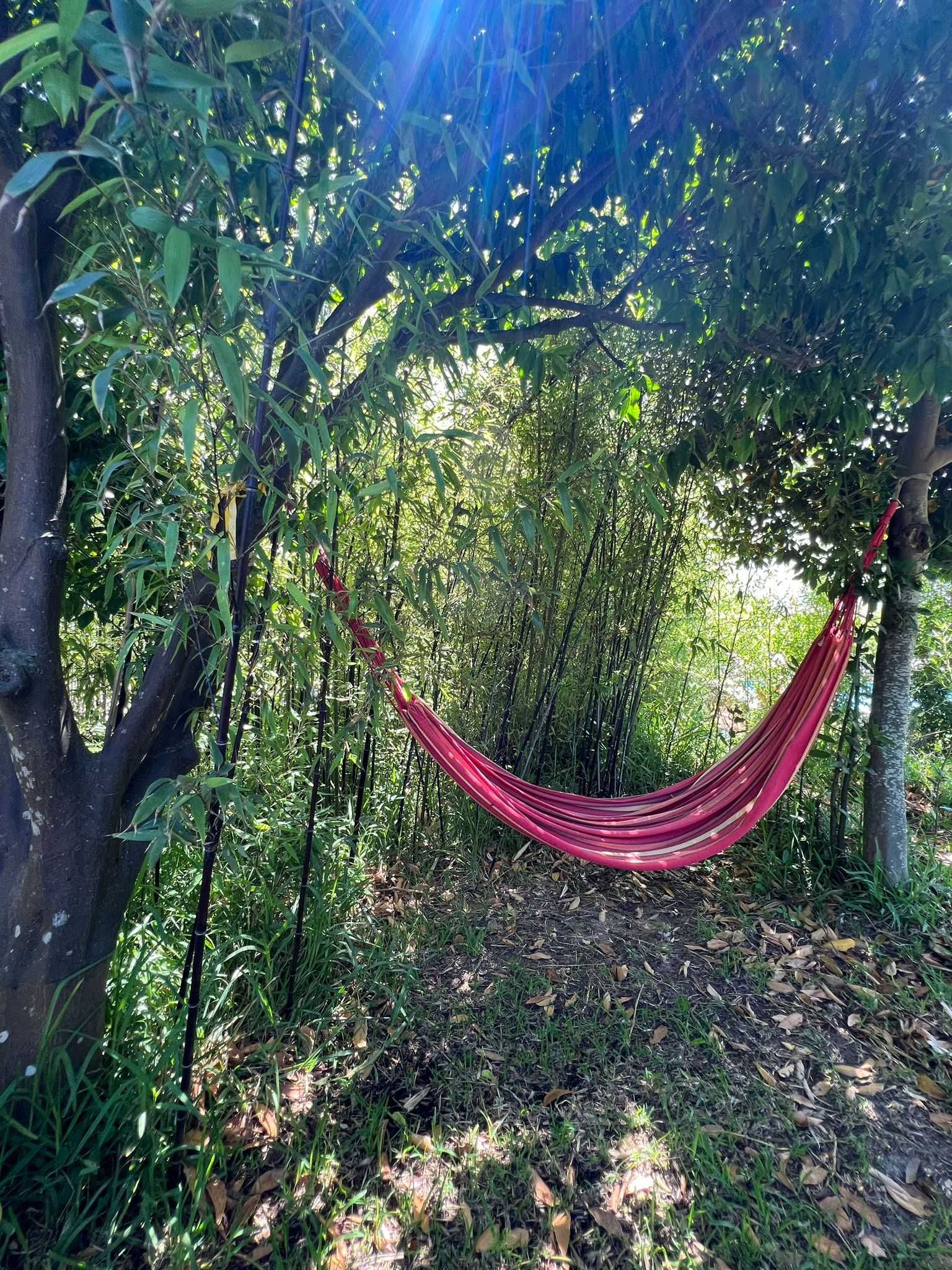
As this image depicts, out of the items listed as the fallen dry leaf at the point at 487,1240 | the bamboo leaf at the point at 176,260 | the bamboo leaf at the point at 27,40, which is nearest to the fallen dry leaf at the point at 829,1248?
the fallen dry leaf at the point at 487,1240

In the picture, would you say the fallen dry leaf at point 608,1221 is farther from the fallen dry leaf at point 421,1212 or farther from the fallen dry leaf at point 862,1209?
the fallen dry leaf at point 862,1209

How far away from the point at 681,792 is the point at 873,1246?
1.05m

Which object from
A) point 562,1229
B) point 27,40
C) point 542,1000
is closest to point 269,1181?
point 562,1229

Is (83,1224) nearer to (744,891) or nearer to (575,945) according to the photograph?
(575,945)

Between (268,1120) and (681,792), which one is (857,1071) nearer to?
(681,792)

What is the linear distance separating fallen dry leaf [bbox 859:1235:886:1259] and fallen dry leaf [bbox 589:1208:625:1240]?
0.39 m

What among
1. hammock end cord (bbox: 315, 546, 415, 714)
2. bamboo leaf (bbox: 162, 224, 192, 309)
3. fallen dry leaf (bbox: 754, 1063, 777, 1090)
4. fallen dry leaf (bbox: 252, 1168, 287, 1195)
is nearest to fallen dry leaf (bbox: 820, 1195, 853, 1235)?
fallen dry leaf (bbox: 754, 1063, 777, 1090)

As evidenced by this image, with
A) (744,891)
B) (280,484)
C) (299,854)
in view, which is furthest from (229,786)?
(744,891)

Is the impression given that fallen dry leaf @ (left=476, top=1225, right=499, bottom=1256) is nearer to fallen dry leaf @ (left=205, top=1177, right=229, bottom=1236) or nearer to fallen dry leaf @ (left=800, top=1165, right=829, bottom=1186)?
fallen dry leaf @ (left=205, top=1177, right=229, bottom=1236)

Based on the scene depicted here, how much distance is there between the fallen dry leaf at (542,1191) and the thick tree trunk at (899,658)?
56.5 inches

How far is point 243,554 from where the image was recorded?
0.81 metres

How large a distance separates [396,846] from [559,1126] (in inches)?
39.2

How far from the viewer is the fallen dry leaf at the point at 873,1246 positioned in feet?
3.02

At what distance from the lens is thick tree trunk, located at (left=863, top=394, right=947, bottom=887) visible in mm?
1750
